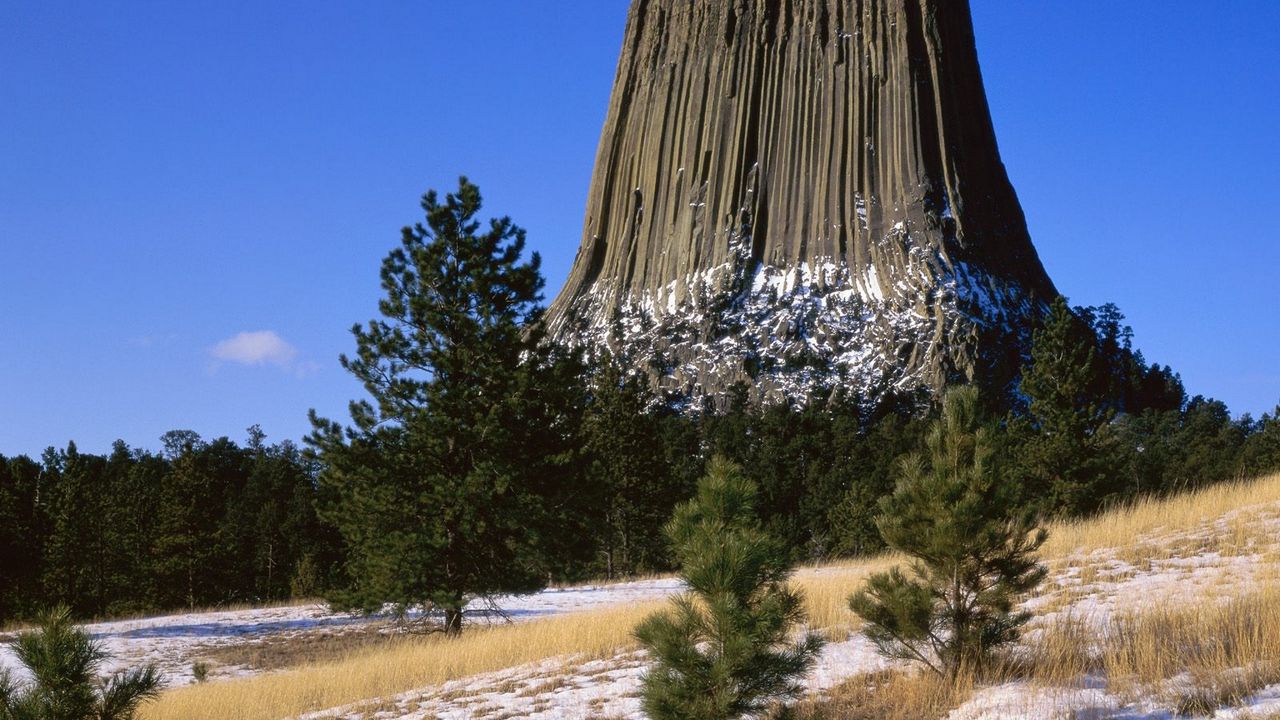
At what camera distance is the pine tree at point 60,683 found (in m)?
6.02

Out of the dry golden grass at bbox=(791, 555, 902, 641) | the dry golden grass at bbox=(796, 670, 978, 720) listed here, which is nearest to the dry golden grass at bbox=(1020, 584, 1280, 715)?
the dry golden grass at bbox=(796, 670, 978, 720)

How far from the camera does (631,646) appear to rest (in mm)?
10930

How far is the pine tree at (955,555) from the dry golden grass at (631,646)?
0.35 meters

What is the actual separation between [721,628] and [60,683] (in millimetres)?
3966

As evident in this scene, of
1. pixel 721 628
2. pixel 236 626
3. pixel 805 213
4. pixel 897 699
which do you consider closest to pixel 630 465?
pixel 236 626

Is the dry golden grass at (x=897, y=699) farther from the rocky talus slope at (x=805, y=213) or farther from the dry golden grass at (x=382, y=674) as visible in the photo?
the rocky talus slope at (x=805, y=213)

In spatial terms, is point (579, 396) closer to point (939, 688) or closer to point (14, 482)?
point (939, 688)

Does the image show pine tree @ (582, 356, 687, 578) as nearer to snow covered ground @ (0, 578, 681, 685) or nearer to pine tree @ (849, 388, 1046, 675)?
snow covered ground @ (0, 578, 681, 685)

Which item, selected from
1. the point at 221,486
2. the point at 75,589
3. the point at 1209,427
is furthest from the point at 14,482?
the point at 1209,427

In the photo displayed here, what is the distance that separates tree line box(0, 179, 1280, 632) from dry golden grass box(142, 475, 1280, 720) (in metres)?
1.21

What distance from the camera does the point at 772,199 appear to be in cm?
10031

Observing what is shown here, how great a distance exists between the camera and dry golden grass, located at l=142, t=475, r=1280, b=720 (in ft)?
23.7

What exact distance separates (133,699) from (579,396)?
12.4 m

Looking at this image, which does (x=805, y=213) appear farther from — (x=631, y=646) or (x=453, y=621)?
(x=631, y=646)
